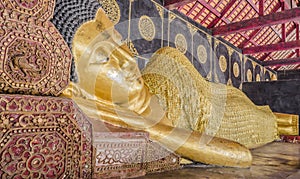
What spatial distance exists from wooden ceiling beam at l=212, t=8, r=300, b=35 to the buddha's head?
4.22 meters

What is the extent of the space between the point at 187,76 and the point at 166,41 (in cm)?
279

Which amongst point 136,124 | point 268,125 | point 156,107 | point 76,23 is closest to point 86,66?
point 76,23

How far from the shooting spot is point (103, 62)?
89 centimetres

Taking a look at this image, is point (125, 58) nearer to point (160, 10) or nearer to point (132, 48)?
point (132, 48)

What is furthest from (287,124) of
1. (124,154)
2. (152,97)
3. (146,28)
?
(146,28)

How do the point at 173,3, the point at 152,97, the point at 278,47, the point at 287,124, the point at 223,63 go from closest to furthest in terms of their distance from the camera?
the point at 152,97, the point at 287,124, the point at 173,3, the point at 223,63, the point at 278,47

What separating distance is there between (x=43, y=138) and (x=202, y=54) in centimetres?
479

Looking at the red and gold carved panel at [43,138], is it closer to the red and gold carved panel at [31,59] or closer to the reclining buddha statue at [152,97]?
the red and gold carved panel at [31,59]

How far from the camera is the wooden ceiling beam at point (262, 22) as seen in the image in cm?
432

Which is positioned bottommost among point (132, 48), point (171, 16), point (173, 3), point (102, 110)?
point (102, 110)

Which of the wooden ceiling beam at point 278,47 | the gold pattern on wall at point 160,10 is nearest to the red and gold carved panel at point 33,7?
the gold pattern on wall at point 160,10

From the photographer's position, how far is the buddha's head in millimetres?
837

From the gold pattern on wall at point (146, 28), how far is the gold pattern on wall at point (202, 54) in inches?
56.8

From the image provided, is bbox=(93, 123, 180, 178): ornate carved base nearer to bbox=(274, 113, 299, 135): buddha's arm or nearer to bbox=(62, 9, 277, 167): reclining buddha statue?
bbox=(62, 9, 277, 167): reclining buddha statue
